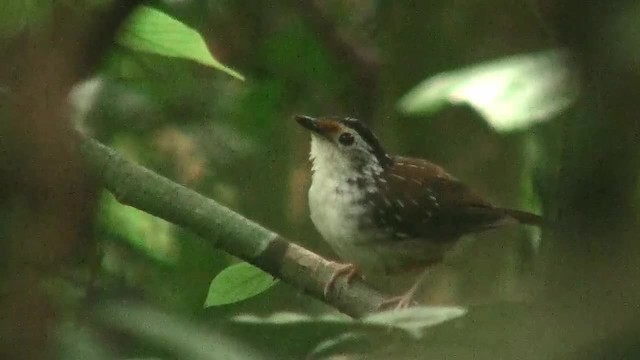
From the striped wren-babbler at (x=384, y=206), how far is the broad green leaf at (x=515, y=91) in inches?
23.6

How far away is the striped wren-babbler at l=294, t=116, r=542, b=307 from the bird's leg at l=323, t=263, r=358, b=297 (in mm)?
78

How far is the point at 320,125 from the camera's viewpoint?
4.28ft

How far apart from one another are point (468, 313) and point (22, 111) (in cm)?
35

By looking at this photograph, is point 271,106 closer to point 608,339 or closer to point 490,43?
point 490,43

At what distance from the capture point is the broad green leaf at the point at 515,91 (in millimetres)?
568

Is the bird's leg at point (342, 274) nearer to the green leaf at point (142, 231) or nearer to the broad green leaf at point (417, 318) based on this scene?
the green leaf at point (142, 231)

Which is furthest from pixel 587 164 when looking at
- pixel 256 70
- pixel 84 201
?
pixel 256 70

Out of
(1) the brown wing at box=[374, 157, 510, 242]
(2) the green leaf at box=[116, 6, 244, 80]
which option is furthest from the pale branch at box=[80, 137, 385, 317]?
(1) the brown wing at box=[374, 157, 510, 242]

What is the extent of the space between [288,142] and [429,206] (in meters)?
0.23

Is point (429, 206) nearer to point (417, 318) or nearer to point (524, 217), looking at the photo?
point (524, 217)

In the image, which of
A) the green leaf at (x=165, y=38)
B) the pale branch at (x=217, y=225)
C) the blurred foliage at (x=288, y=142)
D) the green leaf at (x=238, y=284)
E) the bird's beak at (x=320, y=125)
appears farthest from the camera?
the bird's beak at (x=320, y=125)

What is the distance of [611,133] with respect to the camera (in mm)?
449

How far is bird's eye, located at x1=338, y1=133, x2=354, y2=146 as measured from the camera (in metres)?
1.33

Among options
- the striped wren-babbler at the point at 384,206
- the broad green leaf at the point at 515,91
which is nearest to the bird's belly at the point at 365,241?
the striped wren-babbler at the point at 384,206
